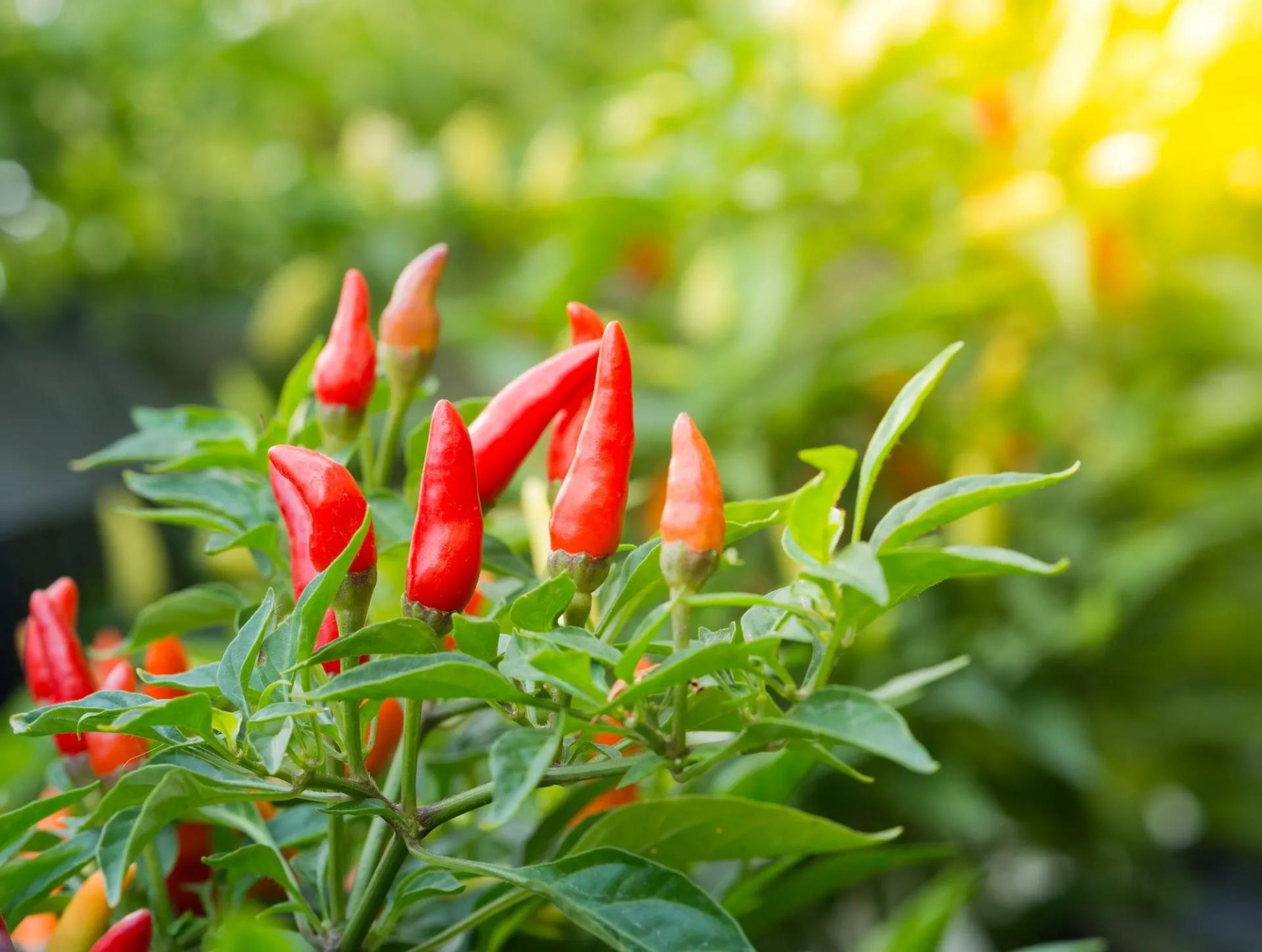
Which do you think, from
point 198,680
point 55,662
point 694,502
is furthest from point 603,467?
point 55,662

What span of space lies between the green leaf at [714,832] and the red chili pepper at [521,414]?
0.13m

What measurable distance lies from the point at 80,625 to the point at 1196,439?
4.56ft

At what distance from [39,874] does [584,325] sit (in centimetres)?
28

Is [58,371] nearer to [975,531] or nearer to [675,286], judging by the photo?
[675,286]

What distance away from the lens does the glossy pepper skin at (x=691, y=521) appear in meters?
0.32

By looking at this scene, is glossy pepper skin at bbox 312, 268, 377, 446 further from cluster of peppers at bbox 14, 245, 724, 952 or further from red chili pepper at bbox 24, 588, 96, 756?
red chili pepper at bbox 24, 588, 96, 756

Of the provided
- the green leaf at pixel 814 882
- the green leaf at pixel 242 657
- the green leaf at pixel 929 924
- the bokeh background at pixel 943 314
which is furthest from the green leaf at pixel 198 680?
the bokeh background at pixel 943 314

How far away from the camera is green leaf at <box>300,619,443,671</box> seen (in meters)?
0.30

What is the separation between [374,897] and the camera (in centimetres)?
37

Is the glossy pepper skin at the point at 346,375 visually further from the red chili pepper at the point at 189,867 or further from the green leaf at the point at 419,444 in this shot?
the red chili pepper at the point at 189,867

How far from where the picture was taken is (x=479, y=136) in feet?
4.94

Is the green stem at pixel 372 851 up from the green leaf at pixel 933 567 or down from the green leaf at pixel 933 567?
down

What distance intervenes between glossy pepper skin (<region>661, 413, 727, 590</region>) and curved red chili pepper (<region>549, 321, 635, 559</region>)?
2 cm

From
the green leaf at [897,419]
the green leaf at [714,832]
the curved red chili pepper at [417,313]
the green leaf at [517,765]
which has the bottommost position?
the green leaf at [714,832]
